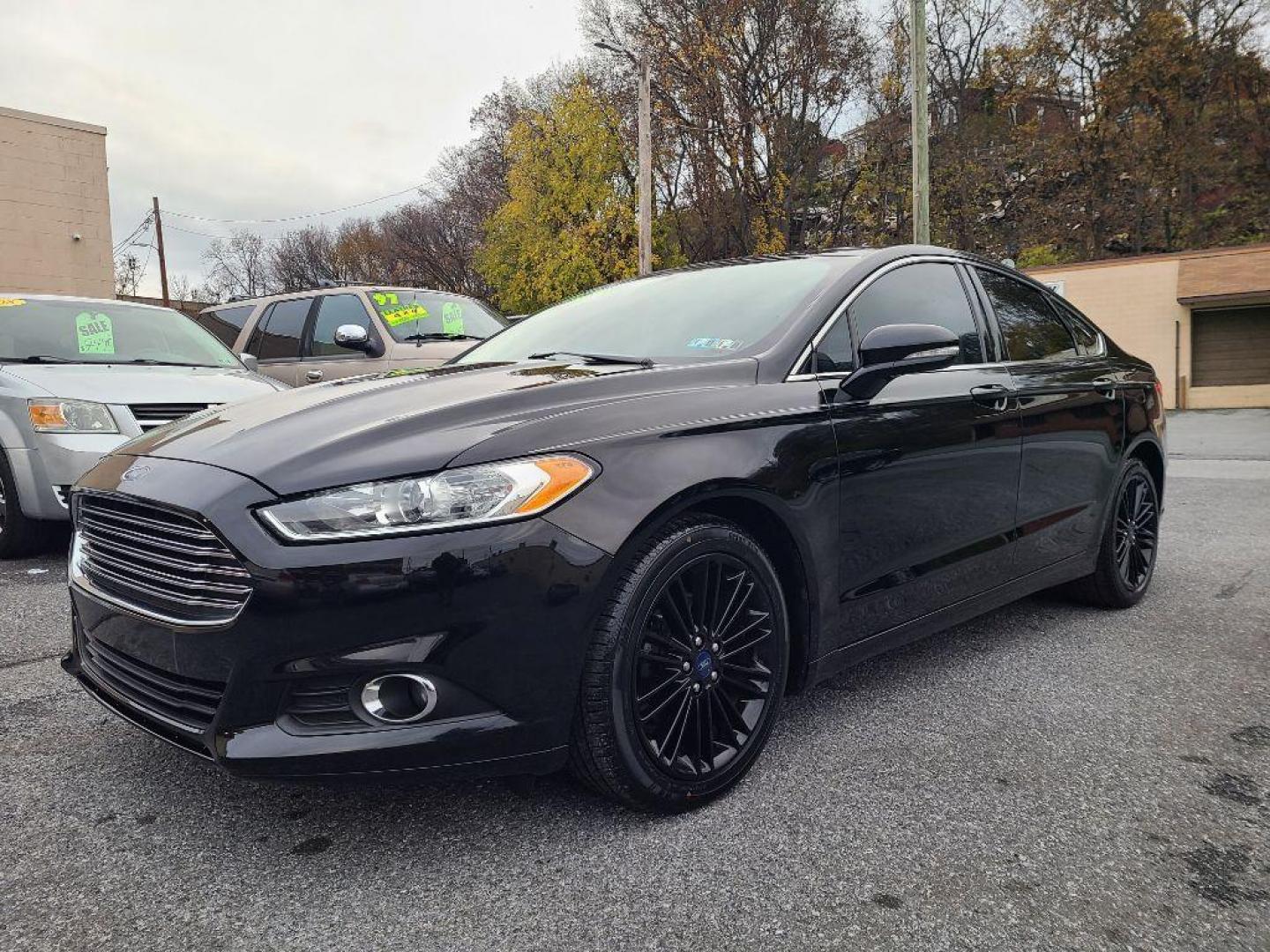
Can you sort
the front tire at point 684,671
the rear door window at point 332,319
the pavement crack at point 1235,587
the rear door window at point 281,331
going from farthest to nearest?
the rear door window at point 281,331, the rear door window at point 332,319, the pavement crack at point 1235,587, the front tire at point 684,671

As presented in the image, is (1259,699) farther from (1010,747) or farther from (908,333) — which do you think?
(908,333)

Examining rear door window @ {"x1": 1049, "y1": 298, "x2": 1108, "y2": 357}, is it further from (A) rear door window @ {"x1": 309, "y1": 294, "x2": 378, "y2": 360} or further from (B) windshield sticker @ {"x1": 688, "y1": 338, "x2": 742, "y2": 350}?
(A) rear door window @ {"x1": 309, "y1": 294, "x2": 378, "y2": 360}

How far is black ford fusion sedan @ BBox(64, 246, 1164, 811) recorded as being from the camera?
192 centimetres

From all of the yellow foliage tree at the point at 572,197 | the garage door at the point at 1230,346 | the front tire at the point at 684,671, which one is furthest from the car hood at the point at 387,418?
the yellow foliage tree at the point at 572,197

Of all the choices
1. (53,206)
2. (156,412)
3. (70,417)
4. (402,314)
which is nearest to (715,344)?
(156,412)

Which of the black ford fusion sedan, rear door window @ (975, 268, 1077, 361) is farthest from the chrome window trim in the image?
rear door window @ (975, 268, 1077, 361)

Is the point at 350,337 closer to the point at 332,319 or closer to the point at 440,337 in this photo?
the point at 440,337

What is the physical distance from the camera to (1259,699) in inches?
119

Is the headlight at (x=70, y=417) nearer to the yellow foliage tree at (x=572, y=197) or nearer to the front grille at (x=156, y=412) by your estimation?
the front grille at (x=156, y=412)

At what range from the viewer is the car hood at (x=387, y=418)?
2002mm

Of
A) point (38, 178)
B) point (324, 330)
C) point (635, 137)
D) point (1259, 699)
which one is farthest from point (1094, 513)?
point (635, 137)

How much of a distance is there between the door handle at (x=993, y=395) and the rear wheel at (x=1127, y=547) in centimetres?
106

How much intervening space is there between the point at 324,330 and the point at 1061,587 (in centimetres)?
672

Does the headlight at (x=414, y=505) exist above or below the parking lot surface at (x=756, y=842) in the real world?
above
